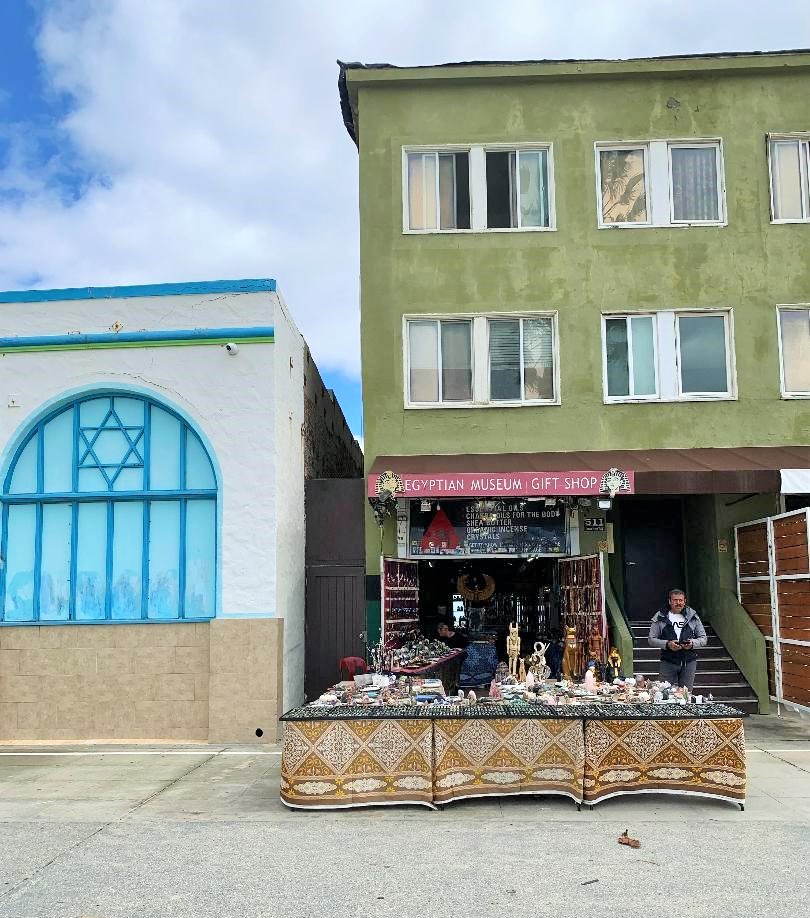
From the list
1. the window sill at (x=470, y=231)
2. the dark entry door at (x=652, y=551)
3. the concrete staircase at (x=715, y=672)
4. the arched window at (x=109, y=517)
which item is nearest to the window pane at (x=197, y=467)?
the arched window at (x=109, y=517)

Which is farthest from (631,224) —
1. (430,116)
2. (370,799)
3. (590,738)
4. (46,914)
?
(46,914)

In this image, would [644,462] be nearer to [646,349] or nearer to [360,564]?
[646,349]

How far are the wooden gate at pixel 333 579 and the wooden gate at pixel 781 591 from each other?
231 inches

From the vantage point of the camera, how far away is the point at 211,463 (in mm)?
12867

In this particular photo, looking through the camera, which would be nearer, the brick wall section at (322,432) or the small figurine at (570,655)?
the small figurine at (570,655)

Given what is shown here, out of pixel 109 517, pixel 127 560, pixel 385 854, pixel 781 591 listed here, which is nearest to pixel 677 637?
pixel 781 591

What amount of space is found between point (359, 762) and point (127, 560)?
5.71 m

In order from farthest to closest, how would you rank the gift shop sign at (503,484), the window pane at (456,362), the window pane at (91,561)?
1. the window pane at (456,362)
2. the window pane at (91,561)
3. the gift shop sign at (503,484)

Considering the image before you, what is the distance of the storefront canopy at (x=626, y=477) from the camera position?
1269cm

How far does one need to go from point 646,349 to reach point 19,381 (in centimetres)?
935

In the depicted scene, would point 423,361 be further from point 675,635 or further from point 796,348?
point 675,635

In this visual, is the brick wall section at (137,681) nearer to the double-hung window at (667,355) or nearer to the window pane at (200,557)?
the window pane at (200,557)

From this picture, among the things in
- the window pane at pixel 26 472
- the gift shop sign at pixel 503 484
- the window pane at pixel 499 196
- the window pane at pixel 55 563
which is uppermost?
the window pane at pixel 499 196

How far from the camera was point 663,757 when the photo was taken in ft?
28.0
